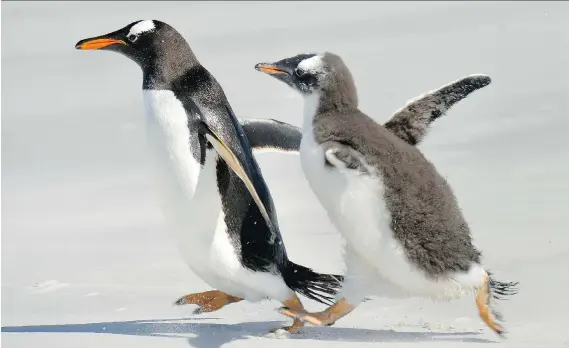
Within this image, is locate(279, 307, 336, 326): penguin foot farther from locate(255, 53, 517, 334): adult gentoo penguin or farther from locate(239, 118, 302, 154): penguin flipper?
locate(239, 118, 302, 154): penguin flipper

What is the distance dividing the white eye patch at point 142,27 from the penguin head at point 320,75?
0.45 metres

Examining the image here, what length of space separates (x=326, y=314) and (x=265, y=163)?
1.48 m

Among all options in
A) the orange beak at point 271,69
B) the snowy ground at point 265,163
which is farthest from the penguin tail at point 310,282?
the orange beak at point 271,69

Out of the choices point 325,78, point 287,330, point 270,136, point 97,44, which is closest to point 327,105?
point 325,78

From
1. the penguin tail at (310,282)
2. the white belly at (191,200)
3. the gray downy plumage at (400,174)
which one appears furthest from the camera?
the penguin tail at (310,282)

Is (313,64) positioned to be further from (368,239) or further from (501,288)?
(501,288)

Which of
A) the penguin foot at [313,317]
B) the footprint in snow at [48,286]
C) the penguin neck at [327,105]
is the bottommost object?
the penguin foot at [313,317]

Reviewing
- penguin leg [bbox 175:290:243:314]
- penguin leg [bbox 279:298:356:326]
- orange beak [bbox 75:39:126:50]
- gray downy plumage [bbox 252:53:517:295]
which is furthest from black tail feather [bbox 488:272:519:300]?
orange beak [bbox 75:39:126:50]

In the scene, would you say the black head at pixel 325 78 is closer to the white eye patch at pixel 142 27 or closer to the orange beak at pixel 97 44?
the white eye patch at pixel 142 27

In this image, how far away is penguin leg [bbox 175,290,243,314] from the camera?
331 centimetres

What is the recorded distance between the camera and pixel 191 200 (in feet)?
10.2

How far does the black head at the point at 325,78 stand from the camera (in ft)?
9.89

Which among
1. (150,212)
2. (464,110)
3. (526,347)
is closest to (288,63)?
(526,347)

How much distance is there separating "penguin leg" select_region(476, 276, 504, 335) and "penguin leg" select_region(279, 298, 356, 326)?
321mm
